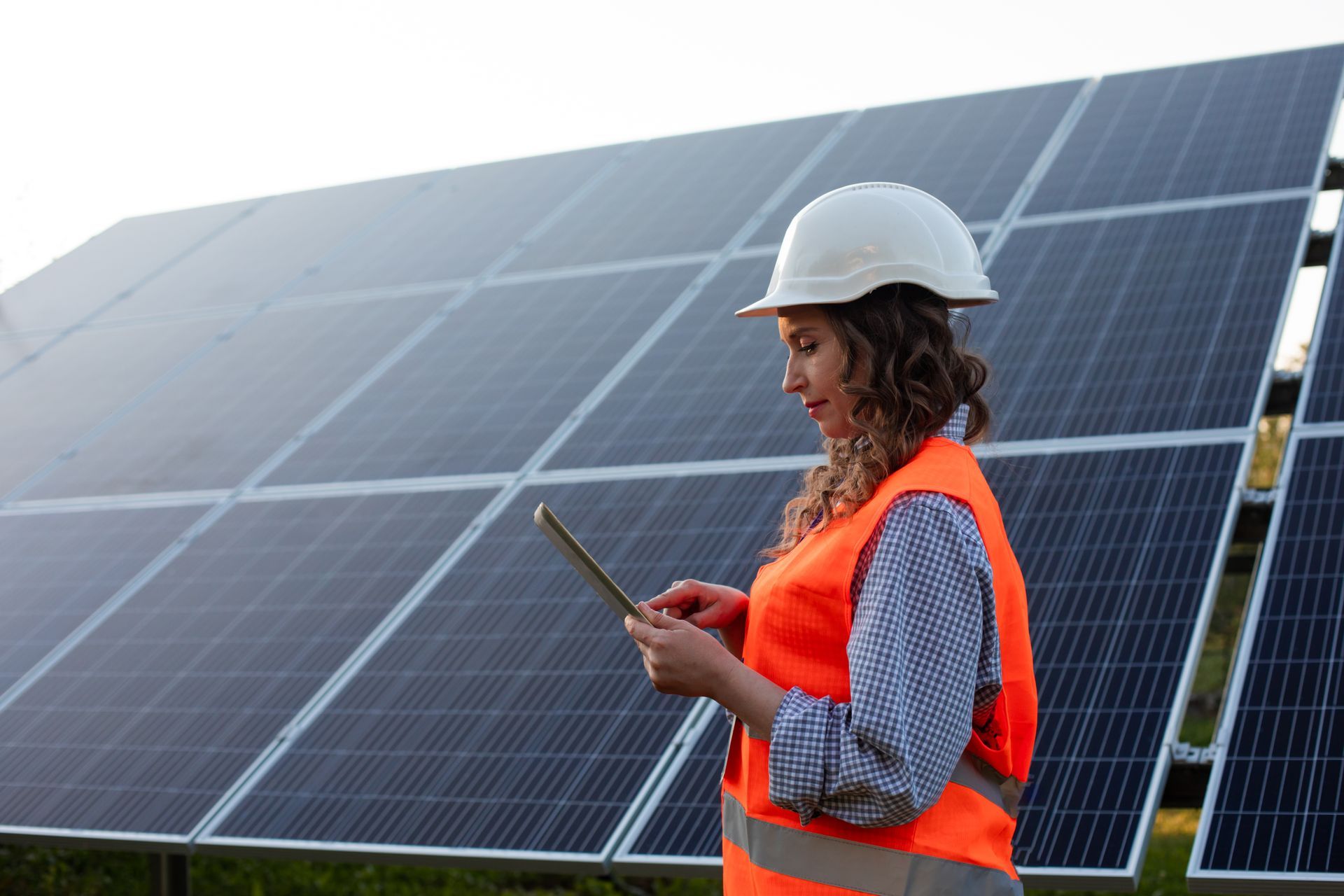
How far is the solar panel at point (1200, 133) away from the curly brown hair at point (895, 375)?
5949mm

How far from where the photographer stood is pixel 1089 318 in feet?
23.7

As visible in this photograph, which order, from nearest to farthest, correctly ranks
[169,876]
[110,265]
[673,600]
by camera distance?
[673,600]
[169,876]
[110,265]

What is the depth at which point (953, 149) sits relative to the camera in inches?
384

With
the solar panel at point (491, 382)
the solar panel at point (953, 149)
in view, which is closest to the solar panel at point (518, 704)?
the solar panel at point (491, 382)

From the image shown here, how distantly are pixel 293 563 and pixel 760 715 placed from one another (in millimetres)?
5239

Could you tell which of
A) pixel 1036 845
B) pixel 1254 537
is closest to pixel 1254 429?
pixel 1254 537

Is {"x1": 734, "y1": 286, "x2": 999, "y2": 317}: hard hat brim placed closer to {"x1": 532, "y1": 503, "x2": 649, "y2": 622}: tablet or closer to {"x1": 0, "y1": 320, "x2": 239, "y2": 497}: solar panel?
{"x1": 532, "y1": 503, "x2": 649, "y2": 622}: tablet

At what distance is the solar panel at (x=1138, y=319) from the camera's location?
641 cm

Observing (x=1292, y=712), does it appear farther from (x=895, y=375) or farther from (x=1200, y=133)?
(x=1200, y=133)

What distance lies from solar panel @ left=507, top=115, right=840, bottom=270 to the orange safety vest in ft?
22.8

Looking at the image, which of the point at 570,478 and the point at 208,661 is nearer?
the point at 208,661

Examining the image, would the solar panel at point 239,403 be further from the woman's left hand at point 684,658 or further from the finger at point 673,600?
the woman's left hand at point 684,658

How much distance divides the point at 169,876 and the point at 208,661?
45.2 inches

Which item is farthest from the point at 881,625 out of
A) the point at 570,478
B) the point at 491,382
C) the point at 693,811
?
the point at 491,382
